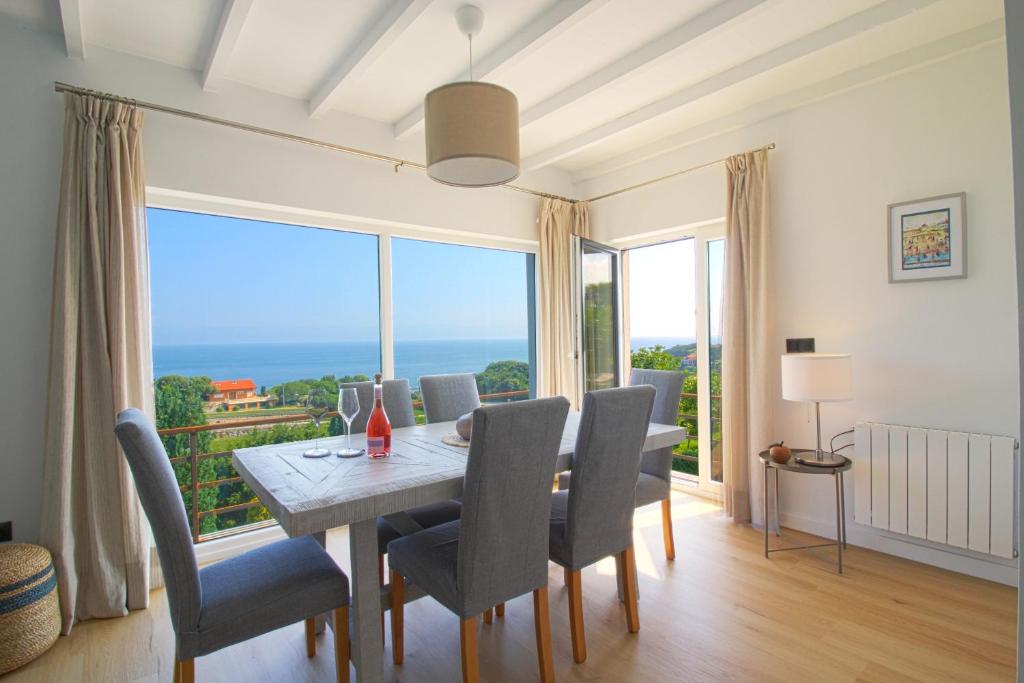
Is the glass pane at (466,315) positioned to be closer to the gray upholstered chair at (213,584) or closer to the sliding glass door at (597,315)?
the sliding glass door at (597,315)

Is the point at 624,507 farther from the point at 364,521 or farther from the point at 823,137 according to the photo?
the point at 823,137

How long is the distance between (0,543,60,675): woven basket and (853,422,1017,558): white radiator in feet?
13.2

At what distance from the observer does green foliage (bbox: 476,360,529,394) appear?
15.0 ft

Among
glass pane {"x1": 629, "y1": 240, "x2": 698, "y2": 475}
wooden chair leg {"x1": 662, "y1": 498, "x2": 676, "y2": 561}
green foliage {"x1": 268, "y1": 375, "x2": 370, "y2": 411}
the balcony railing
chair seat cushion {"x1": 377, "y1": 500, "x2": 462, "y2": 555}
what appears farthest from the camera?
glass pane {"x1": 629, "y1": 240, "x2": 698, "y2": 475}

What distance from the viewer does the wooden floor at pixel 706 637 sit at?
6.46 ft

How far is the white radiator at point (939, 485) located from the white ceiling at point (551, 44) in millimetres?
1997

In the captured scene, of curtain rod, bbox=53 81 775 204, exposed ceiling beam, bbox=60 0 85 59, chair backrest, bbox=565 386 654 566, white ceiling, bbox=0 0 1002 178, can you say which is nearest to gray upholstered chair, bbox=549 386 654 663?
chair backrest, bbox=565 386 654 566

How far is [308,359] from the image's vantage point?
3551 mm

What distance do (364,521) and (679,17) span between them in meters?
2.62

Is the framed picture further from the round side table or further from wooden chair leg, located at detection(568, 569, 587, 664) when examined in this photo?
wooden chair leg, located at detection(568, 569, 587, 664)

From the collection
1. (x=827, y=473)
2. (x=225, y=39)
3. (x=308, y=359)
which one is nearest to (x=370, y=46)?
(x=225, y=39)

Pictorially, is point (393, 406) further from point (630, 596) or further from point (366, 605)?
point (630, 596)

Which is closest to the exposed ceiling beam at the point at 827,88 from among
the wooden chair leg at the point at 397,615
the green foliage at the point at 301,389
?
the green foliage at the point at 301,389

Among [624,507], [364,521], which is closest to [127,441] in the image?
[364,521]
